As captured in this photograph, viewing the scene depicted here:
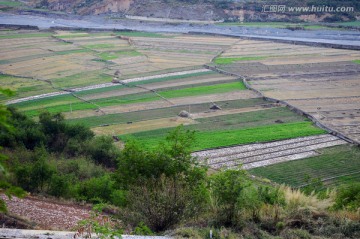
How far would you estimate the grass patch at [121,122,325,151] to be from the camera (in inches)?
1049

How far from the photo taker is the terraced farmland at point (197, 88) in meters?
27.5

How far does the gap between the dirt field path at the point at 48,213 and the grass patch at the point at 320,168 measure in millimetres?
10644

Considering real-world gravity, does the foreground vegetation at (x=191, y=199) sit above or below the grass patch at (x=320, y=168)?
above

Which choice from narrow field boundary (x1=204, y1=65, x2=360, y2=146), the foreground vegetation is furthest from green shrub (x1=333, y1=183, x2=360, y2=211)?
narrow field boundary (x1=204, y1=65, x2=360, y2=146)

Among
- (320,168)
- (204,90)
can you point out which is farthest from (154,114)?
(320,168)

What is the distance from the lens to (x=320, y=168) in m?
23.4

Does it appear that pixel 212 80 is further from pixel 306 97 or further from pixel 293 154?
pixel 293 154

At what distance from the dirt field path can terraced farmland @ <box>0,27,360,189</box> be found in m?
11.1

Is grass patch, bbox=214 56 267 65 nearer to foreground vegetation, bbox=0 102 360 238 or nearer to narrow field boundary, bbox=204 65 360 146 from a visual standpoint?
narrow field boundary, bbox=204 65 360 146

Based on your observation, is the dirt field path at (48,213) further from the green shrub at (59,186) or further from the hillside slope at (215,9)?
the hillside slope at (215,9)

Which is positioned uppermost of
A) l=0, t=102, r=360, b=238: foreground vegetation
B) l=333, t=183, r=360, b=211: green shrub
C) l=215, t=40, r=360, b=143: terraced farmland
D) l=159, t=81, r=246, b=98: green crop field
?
l=0, t=102, r=360, b=238: foreground vegetation

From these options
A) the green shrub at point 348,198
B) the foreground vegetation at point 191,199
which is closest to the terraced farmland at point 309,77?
the green shrub at point 348,198

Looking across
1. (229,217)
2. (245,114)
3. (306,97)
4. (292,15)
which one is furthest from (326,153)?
(292,15)

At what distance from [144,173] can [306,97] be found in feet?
81.3
